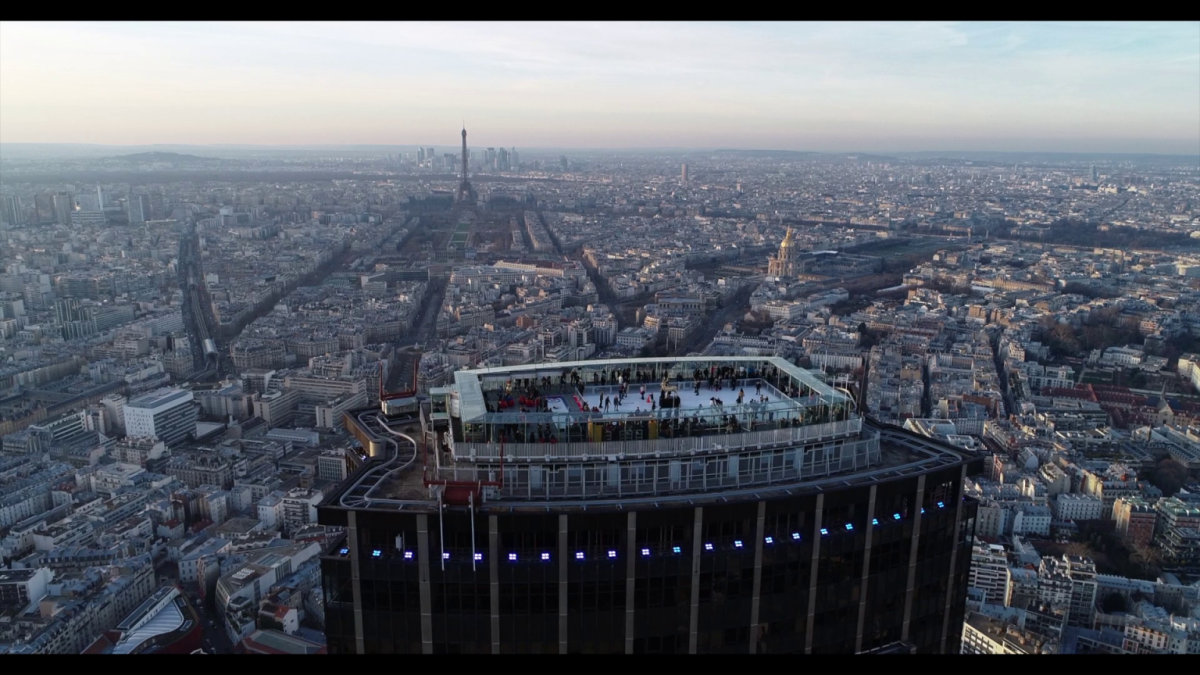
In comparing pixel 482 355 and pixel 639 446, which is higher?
pixel 639 446

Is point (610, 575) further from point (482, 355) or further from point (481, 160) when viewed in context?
point (481, 160)

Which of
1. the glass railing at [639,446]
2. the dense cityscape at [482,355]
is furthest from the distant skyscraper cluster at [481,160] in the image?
the glass railing at [639,446]

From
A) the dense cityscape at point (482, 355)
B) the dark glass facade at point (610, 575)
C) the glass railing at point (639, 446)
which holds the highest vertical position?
the glass railing at point (639, 446)

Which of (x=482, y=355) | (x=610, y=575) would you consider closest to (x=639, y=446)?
(x=610, y=575)

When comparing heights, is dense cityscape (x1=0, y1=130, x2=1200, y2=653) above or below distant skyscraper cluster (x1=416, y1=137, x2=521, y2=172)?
below

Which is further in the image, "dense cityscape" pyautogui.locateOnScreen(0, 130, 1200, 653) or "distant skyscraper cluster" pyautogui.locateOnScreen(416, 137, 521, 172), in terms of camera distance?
→ "distant skyscraper cluster" pyautogui.locateOnScreen(416, 137, 521, 172)

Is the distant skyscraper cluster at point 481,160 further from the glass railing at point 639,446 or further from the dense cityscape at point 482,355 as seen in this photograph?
the glass railing at point 639,446

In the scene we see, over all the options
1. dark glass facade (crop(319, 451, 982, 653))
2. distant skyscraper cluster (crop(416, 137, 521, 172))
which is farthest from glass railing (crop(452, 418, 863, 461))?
distant skyscraper cluster (crop(416, 137, 521, 172))

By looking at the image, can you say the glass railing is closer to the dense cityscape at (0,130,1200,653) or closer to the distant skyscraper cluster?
the dense cityscape at (0,130,1200,653)

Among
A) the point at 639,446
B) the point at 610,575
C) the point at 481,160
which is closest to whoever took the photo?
the point at 610,575
